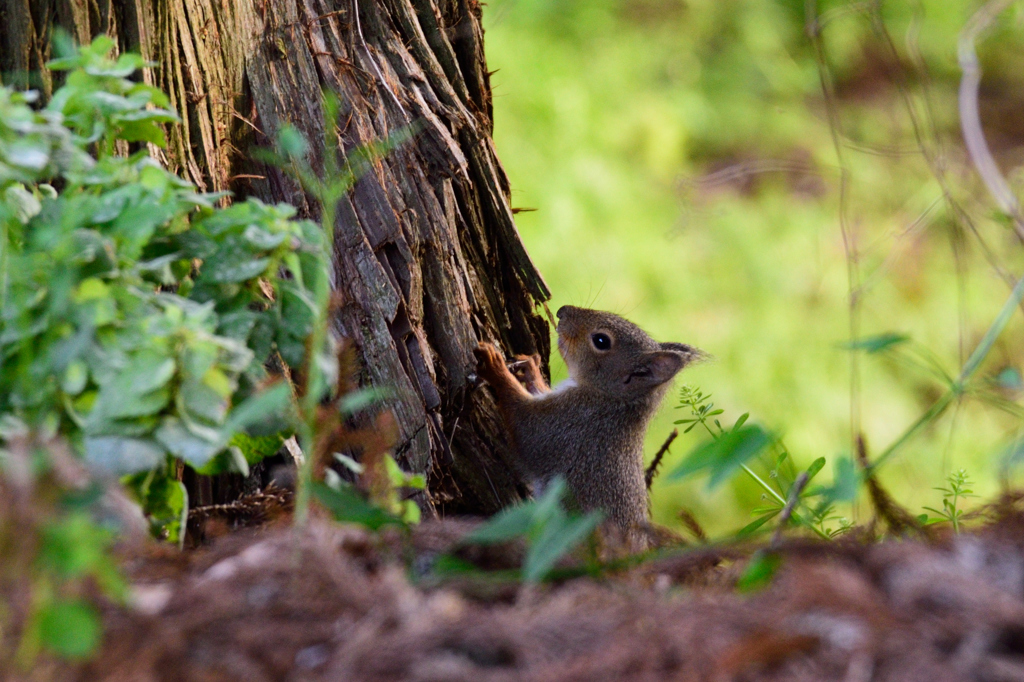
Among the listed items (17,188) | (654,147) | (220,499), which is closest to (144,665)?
(17,188)

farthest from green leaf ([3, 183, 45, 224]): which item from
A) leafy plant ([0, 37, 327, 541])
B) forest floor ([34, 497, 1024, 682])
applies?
forest floor ([34, 497, 1024, 682])

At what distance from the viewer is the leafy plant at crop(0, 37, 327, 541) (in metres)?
1.18

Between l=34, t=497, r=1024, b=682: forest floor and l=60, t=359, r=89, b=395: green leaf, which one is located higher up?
l=60, t=359, r=89, b=395: green leaf

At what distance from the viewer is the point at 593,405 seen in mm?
2941

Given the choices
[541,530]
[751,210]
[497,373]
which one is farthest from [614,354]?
[751,210]

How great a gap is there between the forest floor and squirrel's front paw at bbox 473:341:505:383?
1163 mm

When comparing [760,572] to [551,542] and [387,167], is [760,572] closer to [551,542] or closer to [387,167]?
[551,542]

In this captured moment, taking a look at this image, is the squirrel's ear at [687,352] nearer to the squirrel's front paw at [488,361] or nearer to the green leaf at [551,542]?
the squirrel's front paw at [488,361]

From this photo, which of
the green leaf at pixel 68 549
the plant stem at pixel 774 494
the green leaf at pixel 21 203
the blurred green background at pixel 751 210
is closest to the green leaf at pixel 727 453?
the plant stem at pixel 774 494

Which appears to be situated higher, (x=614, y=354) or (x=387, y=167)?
(x=387, y=167)

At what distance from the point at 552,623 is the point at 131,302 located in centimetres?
69

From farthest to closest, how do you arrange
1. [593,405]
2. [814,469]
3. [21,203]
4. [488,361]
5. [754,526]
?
[593,405] → [488,361] → [754,526] → [814,469] → [21,203]

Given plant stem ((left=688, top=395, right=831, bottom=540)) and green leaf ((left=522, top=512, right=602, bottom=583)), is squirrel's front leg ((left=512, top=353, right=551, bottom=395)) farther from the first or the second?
green leaf ((left=522, top=512, right=602, bottom=583))

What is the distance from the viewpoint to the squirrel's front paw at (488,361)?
2.33 meters
